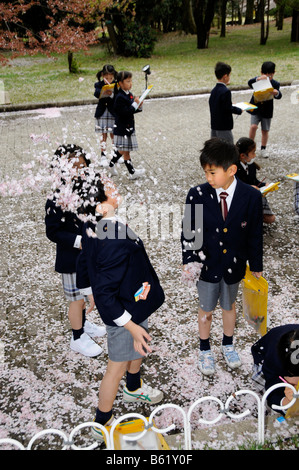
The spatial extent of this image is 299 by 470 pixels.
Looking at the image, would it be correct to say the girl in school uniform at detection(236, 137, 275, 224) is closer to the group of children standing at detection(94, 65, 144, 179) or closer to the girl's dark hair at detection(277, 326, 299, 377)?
the group of children standing at detection(94, 65, 144, 179)

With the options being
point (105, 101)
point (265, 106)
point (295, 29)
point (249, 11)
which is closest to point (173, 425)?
point (105, 101)

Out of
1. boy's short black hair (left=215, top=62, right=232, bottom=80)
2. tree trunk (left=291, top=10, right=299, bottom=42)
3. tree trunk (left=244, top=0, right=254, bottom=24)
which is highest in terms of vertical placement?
tree trunk (left=244, top=0, right=254, bottom=24)

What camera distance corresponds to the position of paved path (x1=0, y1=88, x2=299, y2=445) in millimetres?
3039

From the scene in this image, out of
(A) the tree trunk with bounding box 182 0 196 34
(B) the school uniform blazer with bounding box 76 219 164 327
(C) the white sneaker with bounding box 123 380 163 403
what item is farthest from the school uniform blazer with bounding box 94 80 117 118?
(A) the tree trunk with bounding box 182 0 196 34

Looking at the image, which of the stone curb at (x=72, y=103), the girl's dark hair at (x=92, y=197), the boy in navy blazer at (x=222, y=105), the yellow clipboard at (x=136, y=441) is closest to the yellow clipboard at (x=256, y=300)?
the yellow clipboard at (x=136, y=441)

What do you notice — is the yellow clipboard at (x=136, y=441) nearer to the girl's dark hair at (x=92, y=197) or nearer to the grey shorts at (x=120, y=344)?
the grey shorts at (x=120, y=344)

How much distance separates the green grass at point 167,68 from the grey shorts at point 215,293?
10.7m

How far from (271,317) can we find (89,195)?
227 centimetres

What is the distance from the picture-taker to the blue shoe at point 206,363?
125 inches

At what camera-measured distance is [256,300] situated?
3117 mm

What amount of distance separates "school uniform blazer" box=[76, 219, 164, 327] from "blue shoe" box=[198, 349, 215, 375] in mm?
967

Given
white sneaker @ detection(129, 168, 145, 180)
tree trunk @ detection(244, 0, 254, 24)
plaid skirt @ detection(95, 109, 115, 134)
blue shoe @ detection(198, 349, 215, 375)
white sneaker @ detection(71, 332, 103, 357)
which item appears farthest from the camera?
tree trunk @ detection(244, 0, 254, 24)

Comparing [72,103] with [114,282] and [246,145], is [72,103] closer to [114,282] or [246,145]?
[246,145]
